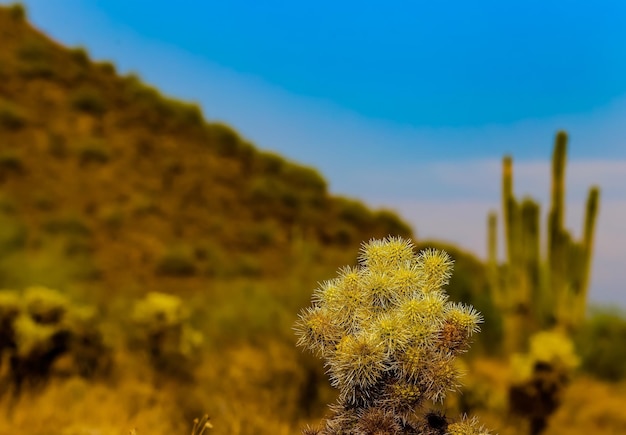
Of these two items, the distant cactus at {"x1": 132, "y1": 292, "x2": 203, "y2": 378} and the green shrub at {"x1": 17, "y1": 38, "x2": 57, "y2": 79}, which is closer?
the distant cactus at {"x1": 132, "y1": 292, "x2": 203, "y2": 378}

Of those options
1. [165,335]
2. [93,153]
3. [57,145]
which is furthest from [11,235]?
[57,145]

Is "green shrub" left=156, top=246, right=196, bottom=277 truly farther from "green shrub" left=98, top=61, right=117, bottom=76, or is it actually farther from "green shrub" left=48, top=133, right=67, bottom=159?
"green shrub" left=98, top=61, right=117, bottom=76

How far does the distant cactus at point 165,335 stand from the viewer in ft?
31.7

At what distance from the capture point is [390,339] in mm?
2680

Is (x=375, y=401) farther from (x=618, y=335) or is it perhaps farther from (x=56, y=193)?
(x=56, y=193)

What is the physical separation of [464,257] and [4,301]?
61.1ft

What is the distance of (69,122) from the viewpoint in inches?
1013

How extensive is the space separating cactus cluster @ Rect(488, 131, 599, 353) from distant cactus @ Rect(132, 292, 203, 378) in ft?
17.7

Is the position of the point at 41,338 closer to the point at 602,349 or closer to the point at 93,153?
the point at 602,349

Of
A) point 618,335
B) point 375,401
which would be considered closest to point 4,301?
point 375,401

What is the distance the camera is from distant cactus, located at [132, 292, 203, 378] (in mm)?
9664

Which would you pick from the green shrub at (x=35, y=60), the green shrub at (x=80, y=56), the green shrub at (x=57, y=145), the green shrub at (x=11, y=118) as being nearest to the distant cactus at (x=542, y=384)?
the green shrub at (x=57, y=145)

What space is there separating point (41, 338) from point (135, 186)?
1599 cm

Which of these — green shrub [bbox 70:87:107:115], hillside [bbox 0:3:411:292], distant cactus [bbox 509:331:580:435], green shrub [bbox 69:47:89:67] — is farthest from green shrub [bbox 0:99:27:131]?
distant cactus [bbox 509:331:580:435]
